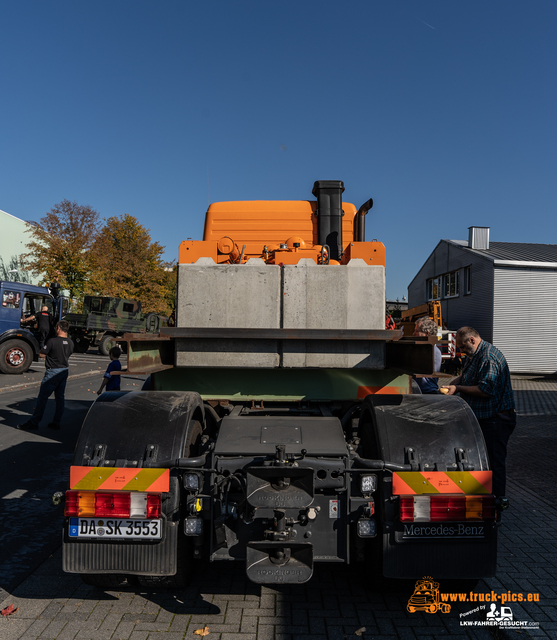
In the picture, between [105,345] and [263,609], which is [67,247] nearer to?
[105,345]

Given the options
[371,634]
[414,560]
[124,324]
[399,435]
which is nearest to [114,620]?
[371,634]

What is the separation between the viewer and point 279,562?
2.57 meters

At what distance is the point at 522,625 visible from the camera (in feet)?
9.20

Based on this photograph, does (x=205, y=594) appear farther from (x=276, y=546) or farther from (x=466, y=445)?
(x=466, y=445)

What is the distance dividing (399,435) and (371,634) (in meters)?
1.09

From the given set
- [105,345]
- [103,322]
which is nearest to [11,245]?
[103,322]

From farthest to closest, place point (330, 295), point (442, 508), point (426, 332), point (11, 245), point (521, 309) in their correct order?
point (11, 245) → point (521, 309) → point (426, 332) → point (330, 295) → point (442, 508)

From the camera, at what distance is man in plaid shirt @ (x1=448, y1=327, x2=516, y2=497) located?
4.13 meters

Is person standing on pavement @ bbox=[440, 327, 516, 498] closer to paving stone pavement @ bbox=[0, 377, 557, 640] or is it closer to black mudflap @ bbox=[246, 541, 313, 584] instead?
paving stone pavement @ bbox=[0, 377, 557, 640]

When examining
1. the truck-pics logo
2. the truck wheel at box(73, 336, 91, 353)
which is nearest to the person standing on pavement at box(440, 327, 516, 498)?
the truck-pics logo

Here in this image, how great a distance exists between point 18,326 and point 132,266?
2041 cm

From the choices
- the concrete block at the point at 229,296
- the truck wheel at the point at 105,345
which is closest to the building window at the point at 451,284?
the truck wheel at the point at 105,345

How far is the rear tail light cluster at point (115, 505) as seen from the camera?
274 cm

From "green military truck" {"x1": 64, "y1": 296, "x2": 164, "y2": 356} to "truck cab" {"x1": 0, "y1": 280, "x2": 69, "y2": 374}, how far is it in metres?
6.65
